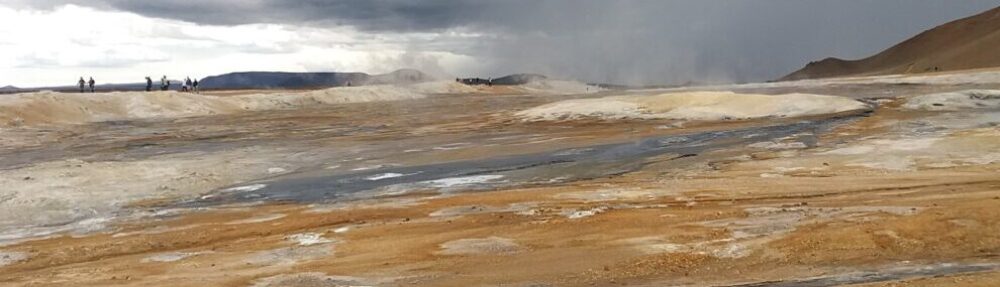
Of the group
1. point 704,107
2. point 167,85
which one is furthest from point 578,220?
point 167,85

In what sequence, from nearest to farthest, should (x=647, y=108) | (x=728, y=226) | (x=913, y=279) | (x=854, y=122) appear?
1. (x=913, y=279)
2. (x=728, y=226)
3. (x=854, y=122)
4. (x=647, y=108)

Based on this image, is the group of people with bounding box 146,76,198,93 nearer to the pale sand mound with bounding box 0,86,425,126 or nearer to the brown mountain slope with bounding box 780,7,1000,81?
the pale sand mound with bounding box 0,86,425,126

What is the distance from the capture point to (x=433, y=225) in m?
15.4

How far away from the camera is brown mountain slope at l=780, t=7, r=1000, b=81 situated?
4470 inches

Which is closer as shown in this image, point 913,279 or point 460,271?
point 913,279

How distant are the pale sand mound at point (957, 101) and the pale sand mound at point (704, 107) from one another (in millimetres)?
2391

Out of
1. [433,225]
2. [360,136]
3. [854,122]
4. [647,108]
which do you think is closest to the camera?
[433,225]

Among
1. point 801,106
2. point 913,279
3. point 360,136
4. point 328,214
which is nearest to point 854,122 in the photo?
point 801,106

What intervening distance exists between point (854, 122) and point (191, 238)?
26.8 metres

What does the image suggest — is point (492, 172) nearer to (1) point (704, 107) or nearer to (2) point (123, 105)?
(1) point (704, 107)

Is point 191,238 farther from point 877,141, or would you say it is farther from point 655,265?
point 877,141

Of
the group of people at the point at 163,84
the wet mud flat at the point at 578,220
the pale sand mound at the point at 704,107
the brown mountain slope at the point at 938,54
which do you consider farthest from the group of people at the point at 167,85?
the brown mountain slope at the point at 938,54

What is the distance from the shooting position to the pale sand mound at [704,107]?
133ft

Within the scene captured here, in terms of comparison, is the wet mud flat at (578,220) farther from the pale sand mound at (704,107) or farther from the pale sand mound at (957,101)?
the pale sand mound at (704,107)
